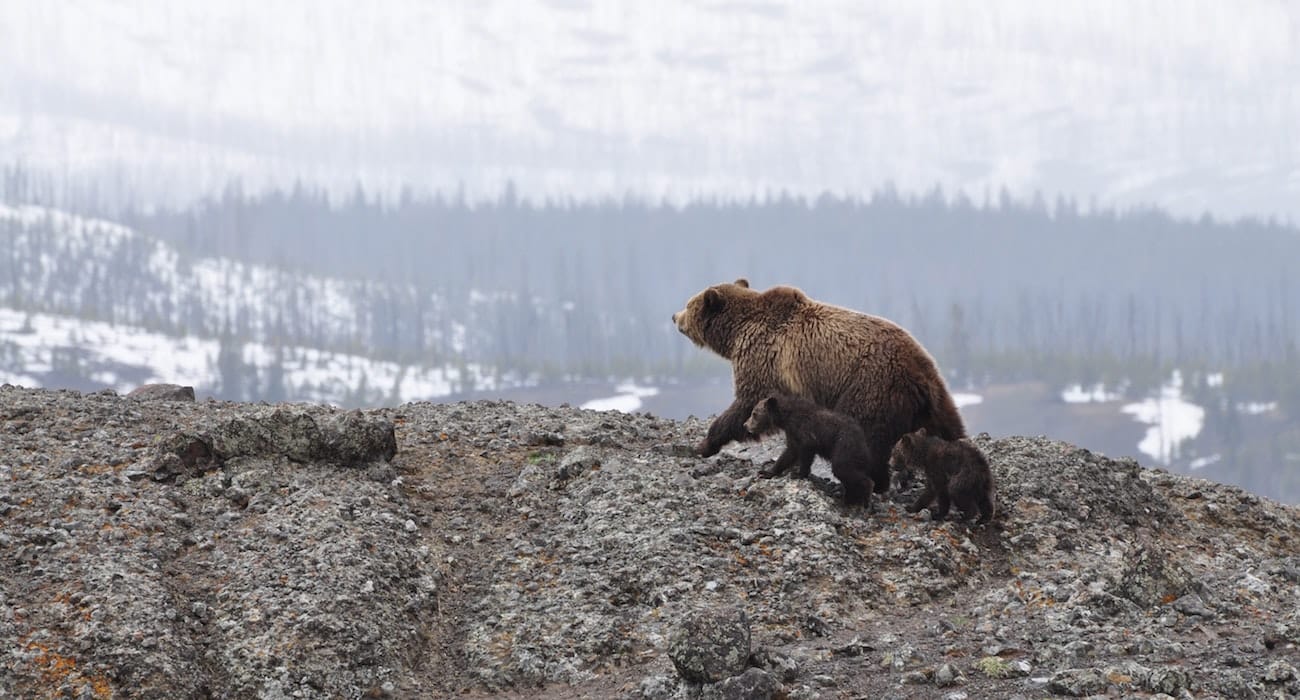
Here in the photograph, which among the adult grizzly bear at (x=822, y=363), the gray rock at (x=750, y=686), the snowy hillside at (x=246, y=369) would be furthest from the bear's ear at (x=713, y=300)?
the snowy hillside at (x=246, y=369)

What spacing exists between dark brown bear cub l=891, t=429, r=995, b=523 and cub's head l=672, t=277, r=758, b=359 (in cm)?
319

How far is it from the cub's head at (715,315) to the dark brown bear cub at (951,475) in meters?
3.19

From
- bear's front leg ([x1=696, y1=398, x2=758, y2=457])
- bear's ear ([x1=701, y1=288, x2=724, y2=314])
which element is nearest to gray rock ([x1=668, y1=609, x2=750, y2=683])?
bear's front leg ([x1=696, y1=398, x2=758, y2=457])

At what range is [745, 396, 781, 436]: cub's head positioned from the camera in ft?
42.5

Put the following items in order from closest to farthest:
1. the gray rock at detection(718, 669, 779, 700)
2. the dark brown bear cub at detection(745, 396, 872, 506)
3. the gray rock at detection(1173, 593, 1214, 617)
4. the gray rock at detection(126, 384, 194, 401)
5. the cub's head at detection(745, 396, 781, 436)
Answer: the gray rock at detection(718, 669, 779, 700) < the gray rock at detection(1173, 593, 1214, 617) < the dark brown bear cub at detection(745, 396, 872, 506) < the cub's head at detection(745, 396, 781, 436) < the gray rock at detection(126, 384, 194, 401)

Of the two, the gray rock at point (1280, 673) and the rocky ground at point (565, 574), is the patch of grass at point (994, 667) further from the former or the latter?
the gray rock at point (1280, 673)

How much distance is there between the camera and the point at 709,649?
28.4ft

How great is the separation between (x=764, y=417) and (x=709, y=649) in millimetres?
4721

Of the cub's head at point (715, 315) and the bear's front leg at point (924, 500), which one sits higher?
the cub's head at point (715, 315)

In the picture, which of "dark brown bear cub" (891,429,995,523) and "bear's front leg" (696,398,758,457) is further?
"bear's front leg" (696,398,758,457)

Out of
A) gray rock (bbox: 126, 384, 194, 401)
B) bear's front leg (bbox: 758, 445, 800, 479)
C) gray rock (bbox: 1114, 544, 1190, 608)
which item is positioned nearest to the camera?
gray rock (bbox: 1114, 544, 1190, 608)

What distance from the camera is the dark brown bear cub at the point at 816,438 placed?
1220cm

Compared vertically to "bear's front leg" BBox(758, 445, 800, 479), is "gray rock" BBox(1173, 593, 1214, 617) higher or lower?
lower

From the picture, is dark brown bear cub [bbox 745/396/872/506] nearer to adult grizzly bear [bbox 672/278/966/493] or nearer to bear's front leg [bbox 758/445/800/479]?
bear's front leg [bbox 758/445/800/479]
